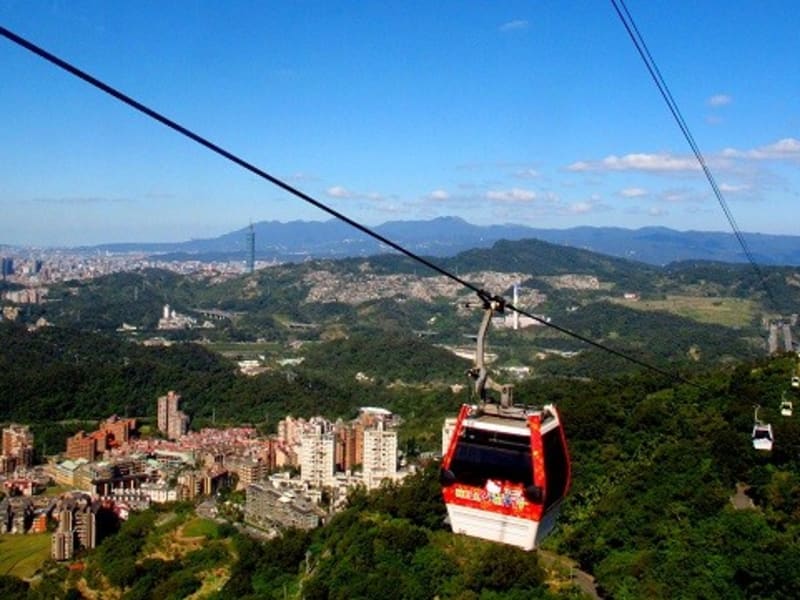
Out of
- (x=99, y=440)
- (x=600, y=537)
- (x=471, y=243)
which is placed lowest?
(x=99, y=440)

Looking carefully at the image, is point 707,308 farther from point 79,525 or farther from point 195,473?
point 79,525

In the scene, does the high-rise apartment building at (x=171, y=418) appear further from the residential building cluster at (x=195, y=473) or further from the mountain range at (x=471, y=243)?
the mountain range at (x=471, y=243)

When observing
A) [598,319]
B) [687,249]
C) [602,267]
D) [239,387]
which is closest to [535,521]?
[239,387]

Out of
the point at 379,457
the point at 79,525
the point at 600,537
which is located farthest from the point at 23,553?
the point at 600,537

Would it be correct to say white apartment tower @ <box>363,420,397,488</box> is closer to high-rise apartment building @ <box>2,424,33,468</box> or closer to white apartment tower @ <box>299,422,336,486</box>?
white apartment tower @ <box>299,422,336,486</box>

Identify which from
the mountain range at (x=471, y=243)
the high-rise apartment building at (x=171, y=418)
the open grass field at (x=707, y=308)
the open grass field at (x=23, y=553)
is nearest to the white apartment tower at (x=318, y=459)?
Result: the open grass field at (x=23, y=553)
